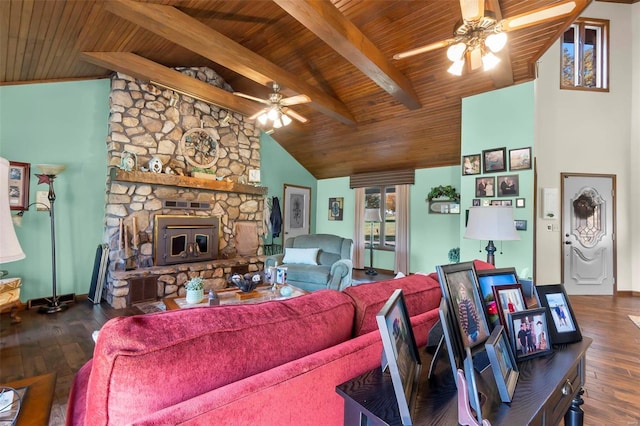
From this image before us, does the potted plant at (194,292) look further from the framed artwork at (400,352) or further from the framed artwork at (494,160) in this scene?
the framed artwork at (494,160)

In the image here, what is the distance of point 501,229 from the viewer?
7.63 feet

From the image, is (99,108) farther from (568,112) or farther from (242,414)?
(568,112)

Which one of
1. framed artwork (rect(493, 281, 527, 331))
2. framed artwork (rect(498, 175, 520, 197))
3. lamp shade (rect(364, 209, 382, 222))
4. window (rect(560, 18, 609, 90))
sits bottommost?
framed artwork (rect(493, 281, 527, 331))

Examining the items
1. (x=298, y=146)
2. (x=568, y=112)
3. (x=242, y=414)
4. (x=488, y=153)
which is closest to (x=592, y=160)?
(x=568, y=112)

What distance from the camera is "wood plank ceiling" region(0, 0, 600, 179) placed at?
2.71m

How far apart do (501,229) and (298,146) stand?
5.00m

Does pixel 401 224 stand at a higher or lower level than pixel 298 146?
lower

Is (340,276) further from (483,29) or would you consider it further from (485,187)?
(483,29)

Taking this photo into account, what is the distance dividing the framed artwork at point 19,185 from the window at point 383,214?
18.7 feet

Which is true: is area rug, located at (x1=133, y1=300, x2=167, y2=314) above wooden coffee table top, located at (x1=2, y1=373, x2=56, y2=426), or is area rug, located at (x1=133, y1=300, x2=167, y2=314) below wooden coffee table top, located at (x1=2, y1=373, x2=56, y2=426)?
below

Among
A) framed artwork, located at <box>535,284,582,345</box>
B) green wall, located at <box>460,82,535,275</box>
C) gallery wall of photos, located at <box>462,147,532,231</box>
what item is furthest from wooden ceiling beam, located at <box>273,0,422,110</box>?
framed artwork, located at <box>535,284,582,345</box>

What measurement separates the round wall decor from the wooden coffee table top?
13.7 feet

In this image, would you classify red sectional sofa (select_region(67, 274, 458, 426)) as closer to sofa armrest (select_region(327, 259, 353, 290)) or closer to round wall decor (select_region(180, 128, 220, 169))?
sofa armrest (select_region(327, 259, 353, 290))

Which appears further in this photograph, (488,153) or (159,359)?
(488,153)
